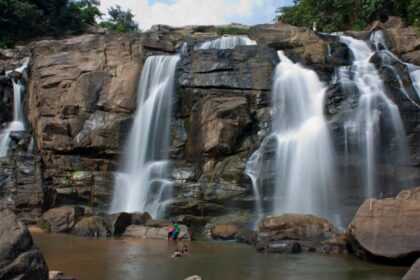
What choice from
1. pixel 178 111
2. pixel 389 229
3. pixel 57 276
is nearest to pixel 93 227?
pixel 178 111

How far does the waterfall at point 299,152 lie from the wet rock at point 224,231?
286 centimetres

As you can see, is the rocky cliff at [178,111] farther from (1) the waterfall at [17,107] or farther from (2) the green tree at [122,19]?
(2) the green tree at [122,19]

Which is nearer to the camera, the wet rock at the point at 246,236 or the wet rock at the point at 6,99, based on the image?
the wet rock at the point at 246,236

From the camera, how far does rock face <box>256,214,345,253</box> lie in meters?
19.4

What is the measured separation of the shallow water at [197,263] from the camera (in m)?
15.0

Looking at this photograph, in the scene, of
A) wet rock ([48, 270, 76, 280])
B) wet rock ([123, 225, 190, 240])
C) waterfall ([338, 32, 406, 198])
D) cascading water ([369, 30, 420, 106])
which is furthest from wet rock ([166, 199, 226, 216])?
wet rock ([48, 270, 76, 280])

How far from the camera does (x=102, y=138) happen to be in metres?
29.7

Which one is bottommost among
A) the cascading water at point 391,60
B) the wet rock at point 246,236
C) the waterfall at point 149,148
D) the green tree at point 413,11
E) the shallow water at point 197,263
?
the shallow water at point 197,263

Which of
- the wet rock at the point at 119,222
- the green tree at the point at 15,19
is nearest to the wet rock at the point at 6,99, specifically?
the green tree at the point at 15,19

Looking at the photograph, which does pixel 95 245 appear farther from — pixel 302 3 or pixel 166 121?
pixel 302 3

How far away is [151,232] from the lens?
2328 centimetres

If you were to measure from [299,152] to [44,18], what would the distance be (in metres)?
31.7

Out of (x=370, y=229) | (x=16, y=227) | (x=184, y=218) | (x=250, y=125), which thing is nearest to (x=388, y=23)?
(x=250, y=125)

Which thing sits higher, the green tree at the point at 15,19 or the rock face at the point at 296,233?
the green tree at the point at 15,19
